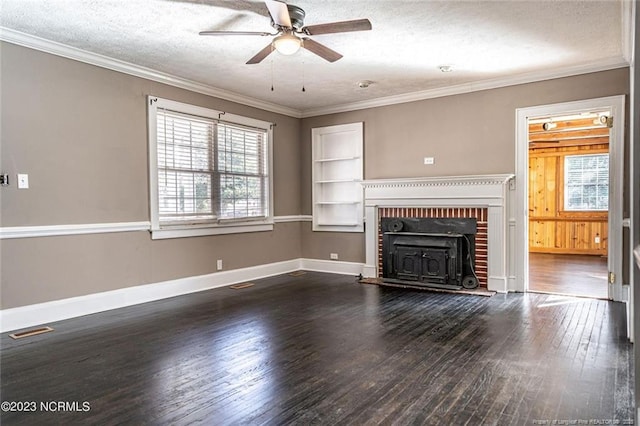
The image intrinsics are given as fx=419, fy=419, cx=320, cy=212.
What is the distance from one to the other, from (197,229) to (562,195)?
782cm

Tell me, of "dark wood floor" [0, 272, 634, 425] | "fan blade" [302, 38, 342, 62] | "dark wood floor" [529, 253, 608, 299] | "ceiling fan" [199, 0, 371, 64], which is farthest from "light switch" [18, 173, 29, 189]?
"dark wood floor" [529, 253, 608, 299]

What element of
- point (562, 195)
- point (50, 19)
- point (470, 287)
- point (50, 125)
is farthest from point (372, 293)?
point (562, 195)

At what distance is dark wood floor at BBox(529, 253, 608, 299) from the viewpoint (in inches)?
203

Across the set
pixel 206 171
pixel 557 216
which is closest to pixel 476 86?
pixel 206 171

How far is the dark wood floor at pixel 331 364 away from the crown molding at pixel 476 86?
2.56 metres

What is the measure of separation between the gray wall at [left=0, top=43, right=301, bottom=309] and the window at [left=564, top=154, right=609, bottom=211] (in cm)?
784

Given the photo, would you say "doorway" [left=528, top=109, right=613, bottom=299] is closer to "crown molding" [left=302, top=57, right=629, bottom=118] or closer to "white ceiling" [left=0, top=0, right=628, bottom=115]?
"crown molding" [left=302, top=57, right=629, bottom=118]

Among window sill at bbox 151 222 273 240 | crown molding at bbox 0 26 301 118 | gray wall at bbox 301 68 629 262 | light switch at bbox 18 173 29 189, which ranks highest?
crown molding at bbox 0 26 301 118

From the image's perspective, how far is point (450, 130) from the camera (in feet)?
18.4

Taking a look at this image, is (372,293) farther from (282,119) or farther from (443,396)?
(282,119)

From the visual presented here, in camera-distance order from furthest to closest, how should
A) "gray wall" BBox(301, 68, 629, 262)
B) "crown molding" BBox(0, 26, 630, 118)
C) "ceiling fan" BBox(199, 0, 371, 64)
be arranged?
"gray wall" BBox(301, 68, 629, 262)
"crown molding" BBox(0, 26, 630, 118)
"ceiling fan" BBox(199, 0, 371, 64)

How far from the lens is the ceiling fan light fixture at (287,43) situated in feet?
10.1

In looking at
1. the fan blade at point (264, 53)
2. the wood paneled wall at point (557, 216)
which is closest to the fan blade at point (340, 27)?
the fan blade at point (264, 53)

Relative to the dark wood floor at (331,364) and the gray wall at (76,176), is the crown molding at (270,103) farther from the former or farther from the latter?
the dark wood floor at (331,364)
